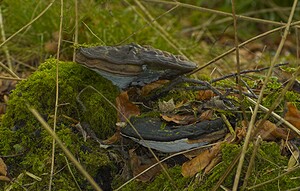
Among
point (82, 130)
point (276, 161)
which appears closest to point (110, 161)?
point (82, 130)

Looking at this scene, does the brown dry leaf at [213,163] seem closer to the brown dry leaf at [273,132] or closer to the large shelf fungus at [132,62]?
the brown dry leaf at [273,132]

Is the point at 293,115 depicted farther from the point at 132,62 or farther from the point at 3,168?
the point at 3,168

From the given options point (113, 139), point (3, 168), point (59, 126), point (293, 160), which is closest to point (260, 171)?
point (293, 160)

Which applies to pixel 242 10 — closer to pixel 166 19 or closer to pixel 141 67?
pixel 166 19

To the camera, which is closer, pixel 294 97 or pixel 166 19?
pixel 294 97

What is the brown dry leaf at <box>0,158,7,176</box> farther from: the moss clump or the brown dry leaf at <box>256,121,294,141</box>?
the brown dry leaf at <box>256,121,294,141</box>

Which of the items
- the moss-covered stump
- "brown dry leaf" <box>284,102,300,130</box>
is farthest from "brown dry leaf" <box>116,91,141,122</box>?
"brown dry leaf" <box>284,102,300,130</box>
